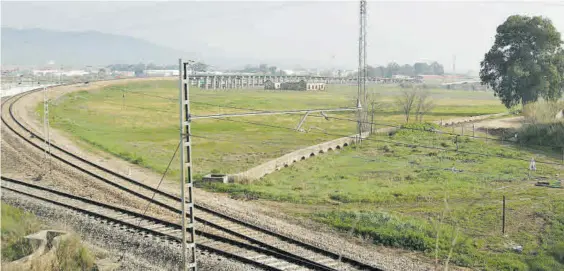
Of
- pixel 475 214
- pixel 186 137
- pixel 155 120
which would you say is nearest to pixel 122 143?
pixel 155 120

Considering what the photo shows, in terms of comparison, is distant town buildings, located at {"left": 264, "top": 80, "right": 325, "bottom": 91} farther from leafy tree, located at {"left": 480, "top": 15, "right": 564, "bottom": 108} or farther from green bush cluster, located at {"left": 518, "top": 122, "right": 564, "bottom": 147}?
green bush cluster, located at {"left": 518, "top": 122, "right": 564, "bottom": 147}

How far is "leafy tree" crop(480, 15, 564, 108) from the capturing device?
68.8 metres

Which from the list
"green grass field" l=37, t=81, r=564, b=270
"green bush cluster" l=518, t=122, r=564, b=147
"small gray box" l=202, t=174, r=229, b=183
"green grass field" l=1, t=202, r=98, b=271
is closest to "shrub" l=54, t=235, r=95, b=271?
"green grass field" l=1, t=202, r=98, b=271

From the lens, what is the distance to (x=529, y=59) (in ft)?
227

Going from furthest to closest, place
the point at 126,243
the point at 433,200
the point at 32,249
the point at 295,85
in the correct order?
the point at 295,85, the point at 433,200, the point at 126,243, the point at 32,249

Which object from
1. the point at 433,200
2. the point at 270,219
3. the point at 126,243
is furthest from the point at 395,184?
the point at 126,243

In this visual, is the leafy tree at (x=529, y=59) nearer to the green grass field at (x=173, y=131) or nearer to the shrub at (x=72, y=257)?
the green grass field at (x=173, y=131)

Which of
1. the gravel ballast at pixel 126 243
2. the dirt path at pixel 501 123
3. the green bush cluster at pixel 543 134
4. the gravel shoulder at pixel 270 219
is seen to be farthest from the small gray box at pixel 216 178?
the dirt path at pixel 501 123

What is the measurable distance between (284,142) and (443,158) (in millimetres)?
14754

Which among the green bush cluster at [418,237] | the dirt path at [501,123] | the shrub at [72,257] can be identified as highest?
the dirt path at [501,123]

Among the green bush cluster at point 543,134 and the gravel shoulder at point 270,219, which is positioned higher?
the green bush cluster at point 543,134

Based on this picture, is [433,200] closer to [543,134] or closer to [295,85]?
[543,134]

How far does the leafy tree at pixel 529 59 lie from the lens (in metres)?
68.8

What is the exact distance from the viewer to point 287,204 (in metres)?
26.0
